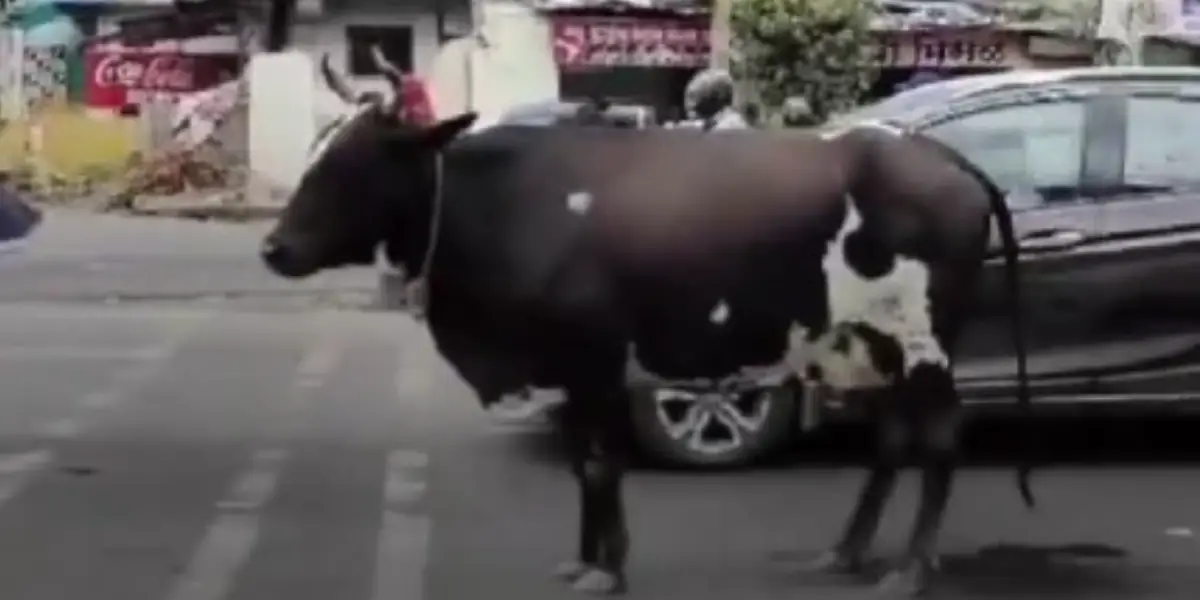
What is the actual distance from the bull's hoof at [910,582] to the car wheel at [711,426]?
237cm

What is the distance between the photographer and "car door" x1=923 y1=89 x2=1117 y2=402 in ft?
37.1

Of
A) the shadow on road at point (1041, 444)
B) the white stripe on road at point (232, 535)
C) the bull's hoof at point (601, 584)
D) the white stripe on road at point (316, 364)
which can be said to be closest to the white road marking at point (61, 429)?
the white stripe on road at point (232, 535)

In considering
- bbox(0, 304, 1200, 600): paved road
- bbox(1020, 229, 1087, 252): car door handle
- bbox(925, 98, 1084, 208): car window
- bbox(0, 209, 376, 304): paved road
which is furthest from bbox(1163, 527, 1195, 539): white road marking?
bbox(0, 209, 376, 304): paved road

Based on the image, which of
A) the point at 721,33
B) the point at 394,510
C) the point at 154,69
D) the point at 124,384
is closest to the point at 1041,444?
the point at 394,510

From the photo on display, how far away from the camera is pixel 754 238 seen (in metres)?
9.25

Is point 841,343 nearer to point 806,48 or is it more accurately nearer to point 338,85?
point 338,85

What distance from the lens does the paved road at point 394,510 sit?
31.2 ft

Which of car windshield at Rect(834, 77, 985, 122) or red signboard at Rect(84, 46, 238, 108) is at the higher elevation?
car windshield at Rect(834, 77, 985, 122)

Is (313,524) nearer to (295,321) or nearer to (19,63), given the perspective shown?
(295,321)

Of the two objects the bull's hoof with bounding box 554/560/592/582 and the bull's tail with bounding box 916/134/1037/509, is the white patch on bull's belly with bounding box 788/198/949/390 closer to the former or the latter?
the bull's tail with bounding box 916/134/1037/509

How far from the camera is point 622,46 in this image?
103 ft

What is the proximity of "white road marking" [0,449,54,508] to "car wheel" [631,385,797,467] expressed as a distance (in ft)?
8.65

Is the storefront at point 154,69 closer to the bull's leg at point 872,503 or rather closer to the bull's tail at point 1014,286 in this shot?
the bull's tail at point 1014,286

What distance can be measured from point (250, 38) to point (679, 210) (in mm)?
28215
